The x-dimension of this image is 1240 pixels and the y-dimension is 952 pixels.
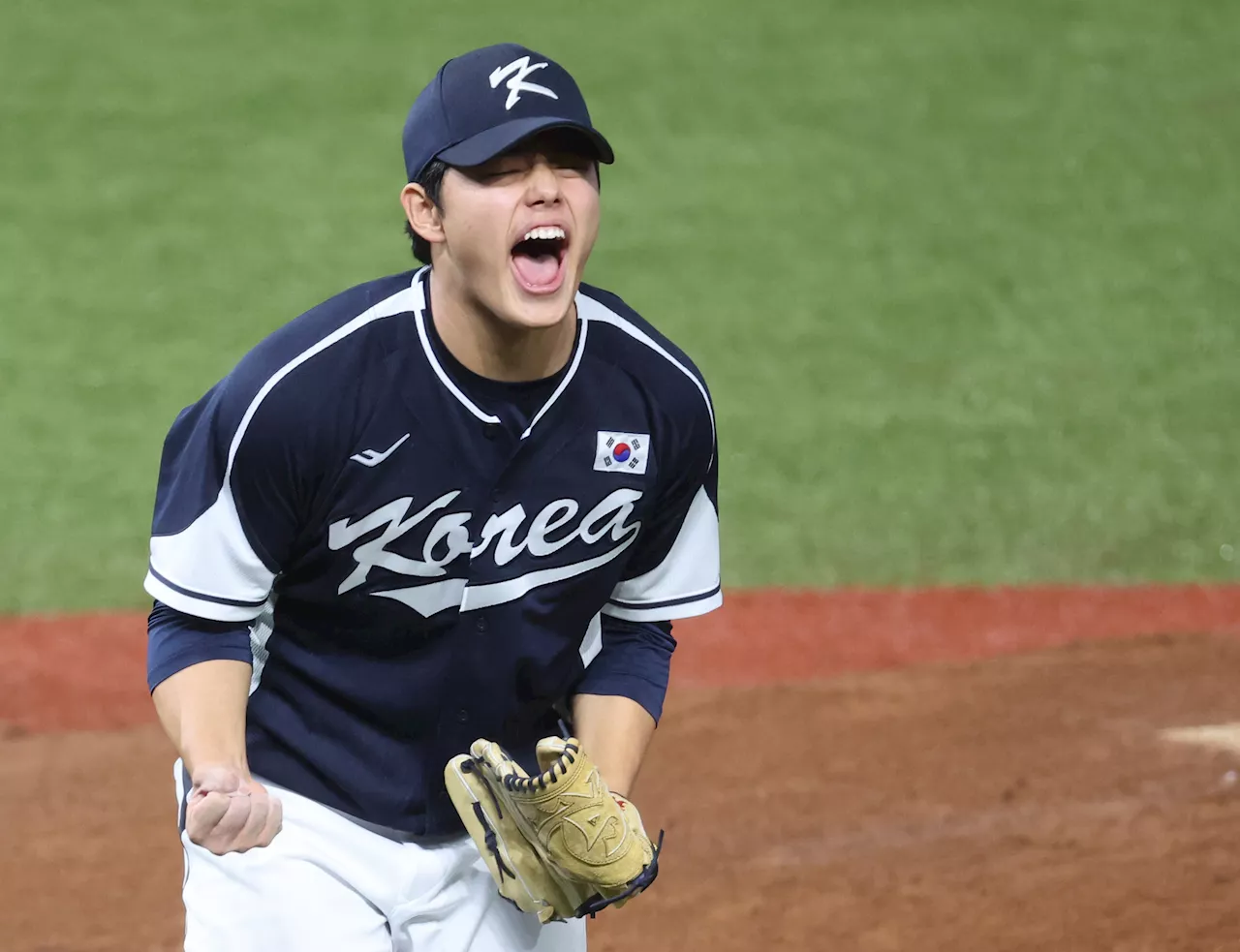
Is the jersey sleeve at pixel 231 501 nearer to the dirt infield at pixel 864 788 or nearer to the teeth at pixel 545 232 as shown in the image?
the teeth at pixel 545 232

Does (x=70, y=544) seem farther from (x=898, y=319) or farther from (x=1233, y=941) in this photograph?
(x=1233, y=941)

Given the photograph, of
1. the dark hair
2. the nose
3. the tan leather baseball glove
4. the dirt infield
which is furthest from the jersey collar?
the dirt infield

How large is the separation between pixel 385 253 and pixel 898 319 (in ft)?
8.34

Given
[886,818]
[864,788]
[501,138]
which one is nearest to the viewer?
[501,138]

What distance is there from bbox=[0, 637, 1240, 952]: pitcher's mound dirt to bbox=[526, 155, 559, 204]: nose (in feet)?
7.14

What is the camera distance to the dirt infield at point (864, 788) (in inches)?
156

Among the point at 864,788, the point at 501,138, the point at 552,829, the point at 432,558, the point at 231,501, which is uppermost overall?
the point at 501,138

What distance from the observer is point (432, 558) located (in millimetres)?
2439

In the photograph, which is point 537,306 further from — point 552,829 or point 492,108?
point 552,829

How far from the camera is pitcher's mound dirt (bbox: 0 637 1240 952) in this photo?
3.93 m

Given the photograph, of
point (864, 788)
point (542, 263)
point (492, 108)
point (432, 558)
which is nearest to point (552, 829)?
point (432, 558)

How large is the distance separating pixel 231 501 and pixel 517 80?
2.31ft

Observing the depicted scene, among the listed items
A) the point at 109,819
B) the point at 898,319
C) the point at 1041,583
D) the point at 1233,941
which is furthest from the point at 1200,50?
the point at 109,819

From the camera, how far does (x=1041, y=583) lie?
6289 millimetres
